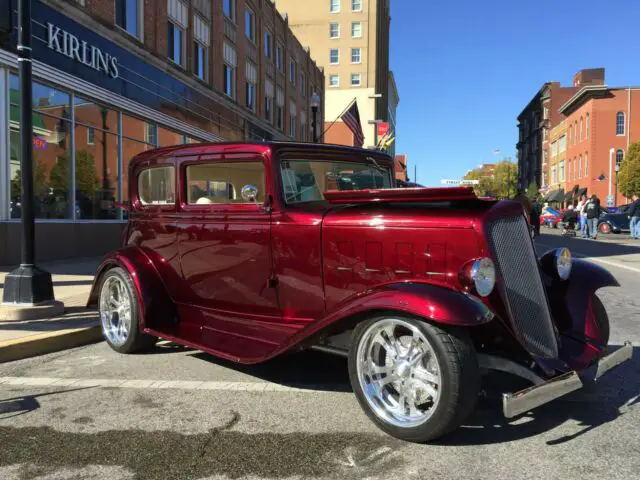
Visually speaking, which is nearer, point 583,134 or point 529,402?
point 529,402

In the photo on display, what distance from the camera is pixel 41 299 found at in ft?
19.3

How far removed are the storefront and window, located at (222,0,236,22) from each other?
6782 mm

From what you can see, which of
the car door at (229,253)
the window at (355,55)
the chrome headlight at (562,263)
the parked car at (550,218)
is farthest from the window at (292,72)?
the chrome headlight at (562,263)

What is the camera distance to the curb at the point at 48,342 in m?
4.71

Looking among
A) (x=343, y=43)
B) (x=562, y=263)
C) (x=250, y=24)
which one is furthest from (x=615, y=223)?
(x=343, y=43)

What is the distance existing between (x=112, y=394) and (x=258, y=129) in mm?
22832

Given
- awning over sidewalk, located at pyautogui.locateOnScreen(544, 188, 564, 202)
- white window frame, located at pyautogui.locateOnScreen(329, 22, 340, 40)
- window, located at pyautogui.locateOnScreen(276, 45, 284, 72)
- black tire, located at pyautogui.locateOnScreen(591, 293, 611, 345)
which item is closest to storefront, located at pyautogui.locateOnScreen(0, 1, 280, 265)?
black tire, located at pyautogui.locateOnScreen(591, 293, 611, 345)

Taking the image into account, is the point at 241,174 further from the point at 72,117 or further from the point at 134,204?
the point at 72,117

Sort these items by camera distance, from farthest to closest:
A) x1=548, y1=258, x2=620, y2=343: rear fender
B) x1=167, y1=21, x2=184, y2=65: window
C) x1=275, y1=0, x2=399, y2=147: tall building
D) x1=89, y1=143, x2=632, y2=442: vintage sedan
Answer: x1=275, y1=0, x2=399, y2=147: tall building → x1=167, y1=21, x2=184, y2=65: window → x1=548, y1=258, x2=620, y2=343: rear fender → x1=89, y1=143, x2=632, y2=442: vintage sedan

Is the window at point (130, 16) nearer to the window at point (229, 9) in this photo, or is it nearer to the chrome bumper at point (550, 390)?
the window at point (229, 9)

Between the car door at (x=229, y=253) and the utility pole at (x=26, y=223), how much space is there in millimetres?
2314

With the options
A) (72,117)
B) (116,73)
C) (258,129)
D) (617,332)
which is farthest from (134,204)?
(258,129)

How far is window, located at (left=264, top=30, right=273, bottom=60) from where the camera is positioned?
26734 millimetres

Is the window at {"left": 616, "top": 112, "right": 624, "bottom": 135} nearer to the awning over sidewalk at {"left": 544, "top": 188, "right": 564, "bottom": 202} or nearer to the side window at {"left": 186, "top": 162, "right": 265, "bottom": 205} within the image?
the awning over sidewalk at {"left": 544, "top": 188, "right": 564, "bottom": 202}
